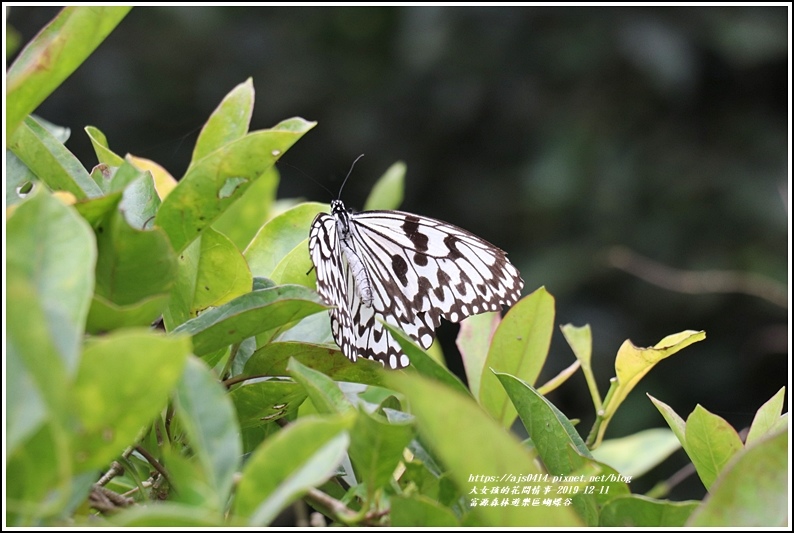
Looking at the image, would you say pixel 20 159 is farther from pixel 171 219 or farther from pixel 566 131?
pixel 566 131

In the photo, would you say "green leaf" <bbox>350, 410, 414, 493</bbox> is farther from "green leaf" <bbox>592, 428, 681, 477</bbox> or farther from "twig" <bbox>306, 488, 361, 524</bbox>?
"green leaf" <bbox>592, 428, 681, 477</bbox>

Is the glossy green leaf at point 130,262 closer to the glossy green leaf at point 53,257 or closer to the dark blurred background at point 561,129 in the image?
the glossy green leaf at point 53,257

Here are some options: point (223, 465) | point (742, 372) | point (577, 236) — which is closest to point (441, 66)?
point (577, 236)

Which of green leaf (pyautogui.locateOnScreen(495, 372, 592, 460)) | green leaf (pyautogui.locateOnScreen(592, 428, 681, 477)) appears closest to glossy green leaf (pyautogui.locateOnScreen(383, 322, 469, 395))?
green leaf (pyautogui.locateOnScreen(495, 372, 592, 460))

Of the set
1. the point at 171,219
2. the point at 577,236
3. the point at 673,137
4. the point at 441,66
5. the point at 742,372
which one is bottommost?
the point at 742,372

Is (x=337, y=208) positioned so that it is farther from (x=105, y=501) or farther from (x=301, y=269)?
(x=105, y=501)

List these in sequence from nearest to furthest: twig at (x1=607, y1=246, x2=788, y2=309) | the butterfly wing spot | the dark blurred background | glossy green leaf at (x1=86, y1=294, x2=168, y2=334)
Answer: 1. glossy green leaf at (x1=86, y1=294, x2=168, y2=334)
2. the butterfly wing spot
3. twig at (x1=607, y1=246, x2=788, y2=309)
4. the dark blurred background

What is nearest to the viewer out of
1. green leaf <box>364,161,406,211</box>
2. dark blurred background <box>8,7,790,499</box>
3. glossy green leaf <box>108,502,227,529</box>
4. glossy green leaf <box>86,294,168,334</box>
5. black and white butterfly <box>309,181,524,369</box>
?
glossy green leaf <box>108,502,227,529</box>

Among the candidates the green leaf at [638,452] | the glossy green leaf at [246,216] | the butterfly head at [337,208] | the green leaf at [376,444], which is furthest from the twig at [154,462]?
the green leaf at [638,452]

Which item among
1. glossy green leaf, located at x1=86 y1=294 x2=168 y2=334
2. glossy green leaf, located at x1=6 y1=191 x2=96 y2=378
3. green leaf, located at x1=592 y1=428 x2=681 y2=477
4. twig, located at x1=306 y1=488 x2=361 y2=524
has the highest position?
glossy green leaf, located at x1=6 y1=191 x2=96 y2=378
